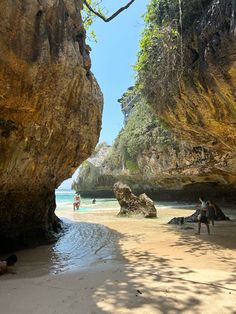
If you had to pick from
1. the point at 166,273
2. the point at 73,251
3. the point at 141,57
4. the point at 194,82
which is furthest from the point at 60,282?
the point at 141,57

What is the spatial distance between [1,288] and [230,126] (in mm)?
8324

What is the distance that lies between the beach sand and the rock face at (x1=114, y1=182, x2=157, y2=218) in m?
8.41

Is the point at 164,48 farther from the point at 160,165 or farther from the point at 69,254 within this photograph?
the point at 160,165

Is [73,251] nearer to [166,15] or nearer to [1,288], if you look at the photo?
[1,288]

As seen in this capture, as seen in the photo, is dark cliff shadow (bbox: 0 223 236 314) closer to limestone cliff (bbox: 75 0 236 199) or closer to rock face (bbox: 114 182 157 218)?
limestone cliff (bbox: 75 0 236 199)

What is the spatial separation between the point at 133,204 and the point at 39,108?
1277cm

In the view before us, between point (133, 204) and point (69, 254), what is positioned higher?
point (133, 204)

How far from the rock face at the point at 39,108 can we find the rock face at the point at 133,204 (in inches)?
280

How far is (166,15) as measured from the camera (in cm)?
1095

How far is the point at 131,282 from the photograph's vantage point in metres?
5.07

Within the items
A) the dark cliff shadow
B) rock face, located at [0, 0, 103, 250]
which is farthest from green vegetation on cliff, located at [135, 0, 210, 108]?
the dark cliff shadow

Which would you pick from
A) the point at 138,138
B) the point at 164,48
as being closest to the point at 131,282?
the point at 164,48

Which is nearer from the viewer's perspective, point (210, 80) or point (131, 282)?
point (131, 282)

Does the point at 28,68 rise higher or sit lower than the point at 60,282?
higher
